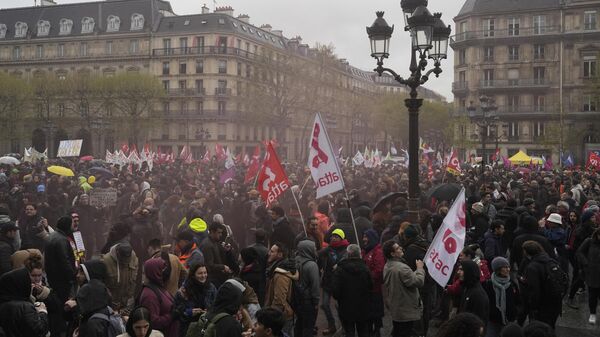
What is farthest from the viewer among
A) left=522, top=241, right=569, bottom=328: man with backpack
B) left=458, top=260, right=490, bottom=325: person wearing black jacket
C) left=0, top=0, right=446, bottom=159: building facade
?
left=0, top=0, right=446, bottom=159: building facade

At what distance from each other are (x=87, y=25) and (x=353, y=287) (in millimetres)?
68902

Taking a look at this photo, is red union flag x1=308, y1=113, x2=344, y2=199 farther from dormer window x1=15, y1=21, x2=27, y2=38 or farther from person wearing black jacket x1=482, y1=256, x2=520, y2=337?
dormer window x1=15, y1=21, x2=27, y2=38

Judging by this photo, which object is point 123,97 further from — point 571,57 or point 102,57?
point 571,57

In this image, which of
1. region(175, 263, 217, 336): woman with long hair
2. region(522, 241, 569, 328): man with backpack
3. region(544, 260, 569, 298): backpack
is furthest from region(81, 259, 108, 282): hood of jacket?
region(544, 260, 569, 298): backpack

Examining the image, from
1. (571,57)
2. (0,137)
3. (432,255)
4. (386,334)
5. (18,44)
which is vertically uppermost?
(18,44)

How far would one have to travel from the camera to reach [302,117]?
8075 cm

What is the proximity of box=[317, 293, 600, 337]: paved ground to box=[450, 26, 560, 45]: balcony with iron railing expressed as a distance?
5147 cm

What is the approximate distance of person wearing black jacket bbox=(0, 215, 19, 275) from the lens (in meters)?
6.85

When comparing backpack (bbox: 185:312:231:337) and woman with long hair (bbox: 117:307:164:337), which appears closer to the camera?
woman with long hair (bbox: 117:307:164:337)

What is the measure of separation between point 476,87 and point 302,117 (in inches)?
1145

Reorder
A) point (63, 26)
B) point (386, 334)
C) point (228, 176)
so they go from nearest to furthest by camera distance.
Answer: point (386, 334) → point (228, 176) → point (63, 26)

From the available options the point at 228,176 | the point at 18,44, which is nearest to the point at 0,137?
the point at 18,44

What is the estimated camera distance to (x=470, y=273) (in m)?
5.86

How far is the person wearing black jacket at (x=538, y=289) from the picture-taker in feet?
21.7
